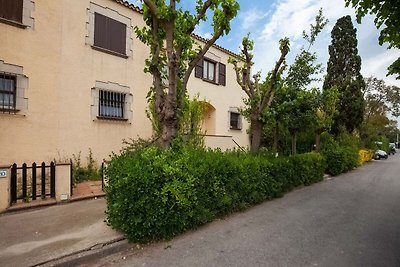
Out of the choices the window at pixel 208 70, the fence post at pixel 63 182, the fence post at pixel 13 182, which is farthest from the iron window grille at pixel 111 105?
the window at pixel 208 70

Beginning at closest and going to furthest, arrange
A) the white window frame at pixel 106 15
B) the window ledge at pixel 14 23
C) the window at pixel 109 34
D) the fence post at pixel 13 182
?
the fence post at pixel 13 182
the window ledge at pixel 14 23
the white window frame at pixel 106 15
the window at pixel 109 34

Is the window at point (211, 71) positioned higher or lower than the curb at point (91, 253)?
higher

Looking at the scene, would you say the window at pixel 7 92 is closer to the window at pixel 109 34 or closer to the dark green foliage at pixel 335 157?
the window at pixel 109 34

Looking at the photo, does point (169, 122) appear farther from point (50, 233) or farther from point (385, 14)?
point (385, 14)

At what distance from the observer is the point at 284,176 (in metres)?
8.40

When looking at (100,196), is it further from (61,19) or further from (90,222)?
(61,19)

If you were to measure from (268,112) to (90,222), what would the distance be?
603 cm

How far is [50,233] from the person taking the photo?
4.63 meters

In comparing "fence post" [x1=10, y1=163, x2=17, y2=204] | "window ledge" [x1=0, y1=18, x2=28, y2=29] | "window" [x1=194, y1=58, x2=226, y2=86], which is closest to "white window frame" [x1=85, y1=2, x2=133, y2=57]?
"window ledge" [x1=0, y1=18, x2=28, y2=29]

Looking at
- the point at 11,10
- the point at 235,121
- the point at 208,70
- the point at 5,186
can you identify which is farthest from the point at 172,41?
the point at 235,121

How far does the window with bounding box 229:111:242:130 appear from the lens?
15900 millimetres

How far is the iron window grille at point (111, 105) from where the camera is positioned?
378 inches

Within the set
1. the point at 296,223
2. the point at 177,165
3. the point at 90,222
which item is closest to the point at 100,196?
the point at 90,222

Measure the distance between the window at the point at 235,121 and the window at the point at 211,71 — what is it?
2009 mm
